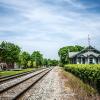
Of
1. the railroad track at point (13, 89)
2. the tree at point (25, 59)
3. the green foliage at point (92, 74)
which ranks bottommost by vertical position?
the railroad track at point (13, 89)

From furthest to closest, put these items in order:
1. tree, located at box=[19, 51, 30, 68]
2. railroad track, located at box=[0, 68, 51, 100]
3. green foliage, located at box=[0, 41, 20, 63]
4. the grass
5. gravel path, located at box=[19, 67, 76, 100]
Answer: tree, located at box=[19, 51, 30, 68], green foliage, located at box=[0, 41, 20, 63], railroad track, located at box=[0, 68, 51, 100], gravel path, located at box=[19, 67, 76, 100], the grass

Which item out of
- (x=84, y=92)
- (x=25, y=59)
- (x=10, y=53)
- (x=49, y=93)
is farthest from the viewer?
(x=25, y=59)

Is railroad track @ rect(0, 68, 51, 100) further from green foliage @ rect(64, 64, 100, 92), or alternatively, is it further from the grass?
green foliage @ rect(64, 64, 100, 92)

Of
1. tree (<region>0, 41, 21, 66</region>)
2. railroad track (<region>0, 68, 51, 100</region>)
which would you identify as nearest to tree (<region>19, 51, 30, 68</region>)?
tree (<region>0, 41, 21, 66</region>)

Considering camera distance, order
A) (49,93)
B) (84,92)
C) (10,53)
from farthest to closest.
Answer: (10,53) → (49,93) → (84,92)

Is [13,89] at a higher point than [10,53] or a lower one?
lower

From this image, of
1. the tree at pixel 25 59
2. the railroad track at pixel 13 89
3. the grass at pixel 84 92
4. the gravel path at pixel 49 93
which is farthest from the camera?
the tree at pixel 25 59

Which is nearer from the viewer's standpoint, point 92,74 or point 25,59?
point 92,74

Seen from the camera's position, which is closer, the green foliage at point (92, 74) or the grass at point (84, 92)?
the grass at point (84, 92)

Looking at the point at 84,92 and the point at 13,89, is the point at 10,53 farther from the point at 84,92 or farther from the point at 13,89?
the point at 84,92

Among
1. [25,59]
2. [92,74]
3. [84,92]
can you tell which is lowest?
[84,92]

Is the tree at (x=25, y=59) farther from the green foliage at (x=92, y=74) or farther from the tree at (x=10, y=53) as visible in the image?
the green foliage at (x=92, y=74)

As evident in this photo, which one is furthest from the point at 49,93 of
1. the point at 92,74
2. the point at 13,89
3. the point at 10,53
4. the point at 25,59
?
the point at 25,59

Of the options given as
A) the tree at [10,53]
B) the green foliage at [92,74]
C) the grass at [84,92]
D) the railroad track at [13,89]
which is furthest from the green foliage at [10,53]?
the grass at [84,92]
